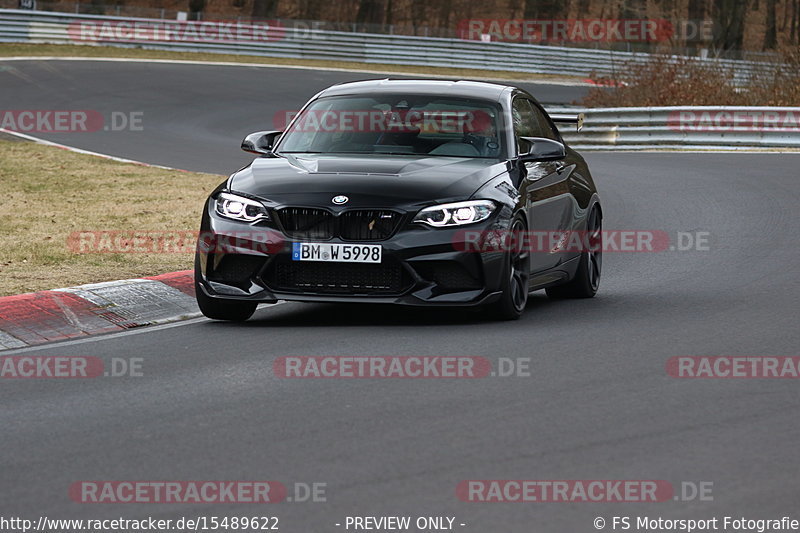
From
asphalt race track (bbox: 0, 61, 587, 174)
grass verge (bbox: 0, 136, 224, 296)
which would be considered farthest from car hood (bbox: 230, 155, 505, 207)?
asphalt race track (bbox: 0, 61, 587, 174)

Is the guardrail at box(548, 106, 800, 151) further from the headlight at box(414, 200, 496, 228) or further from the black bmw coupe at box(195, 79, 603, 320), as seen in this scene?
the headlight at box(414, 200, 496, 228)

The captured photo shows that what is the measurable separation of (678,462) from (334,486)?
142 centimetres

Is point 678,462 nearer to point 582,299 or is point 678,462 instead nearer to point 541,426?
point 541,426

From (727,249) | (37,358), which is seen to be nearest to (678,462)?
(37,358)

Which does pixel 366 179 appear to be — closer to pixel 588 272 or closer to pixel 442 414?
pixel 588 272

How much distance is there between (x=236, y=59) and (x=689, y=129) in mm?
23663

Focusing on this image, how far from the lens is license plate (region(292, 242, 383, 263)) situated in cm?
938

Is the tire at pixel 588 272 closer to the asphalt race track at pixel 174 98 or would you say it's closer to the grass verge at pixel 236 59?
the asphalt race track at pixel 174 98

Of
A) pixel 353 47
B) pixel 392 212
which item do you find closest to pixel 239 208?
pixel 392 212

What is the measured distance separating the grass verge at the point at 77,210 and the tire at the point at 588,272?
2987mm

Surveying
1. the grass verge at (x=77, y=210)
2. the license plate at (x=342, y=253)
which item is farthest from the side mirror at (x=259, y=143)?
the license plate at (x=342, y=253)

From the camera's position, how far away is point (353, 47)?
51.2 m

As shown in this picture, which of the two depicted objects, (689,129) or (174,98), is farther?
(174,98)

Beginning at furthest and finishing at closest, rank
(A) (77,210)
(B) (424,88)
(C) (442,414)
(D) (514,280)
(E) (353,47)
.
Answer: (E) (353,47) → (A) (77,210) → (B) (424,88) → (D) (514,280) → (C) (442,414)
